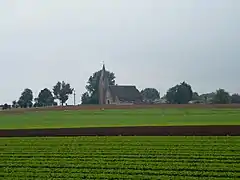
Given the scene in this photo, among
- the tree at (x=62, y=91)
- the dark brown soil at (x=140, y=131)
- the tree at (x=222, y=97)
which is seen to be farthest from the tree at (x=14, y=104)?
the dark brown soil at (x=140, y=131)

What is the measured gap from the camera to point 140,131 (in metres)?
22.7

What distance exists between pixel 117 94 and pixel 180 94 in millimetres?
15596

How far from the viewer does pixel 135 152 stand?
15938 mm

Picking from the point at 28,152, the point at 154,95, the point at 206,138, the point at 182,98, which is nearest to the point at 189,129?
the point at 206,138

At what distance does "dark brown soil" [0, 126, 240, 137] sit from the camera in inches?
839

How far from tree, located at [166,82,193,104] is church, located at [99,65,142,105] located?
10.2 meters

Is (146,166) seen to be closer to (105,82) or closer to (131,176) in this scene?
(131,176)

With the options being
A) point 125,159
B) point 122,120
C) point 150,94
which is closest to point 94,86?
point 150,94

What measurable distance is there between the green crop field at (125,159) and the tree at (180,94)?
6488 centimetres

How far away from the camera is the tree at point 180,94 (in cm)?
8412

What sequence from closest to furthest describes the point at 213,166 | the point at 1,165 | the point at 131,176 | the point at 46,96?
1. the point at 131,176
2. the point at 213,166
3. the point at 1,165
4. the point at 46,96

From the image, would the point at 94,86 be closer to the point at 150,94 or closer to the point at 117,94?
the point at 117,94

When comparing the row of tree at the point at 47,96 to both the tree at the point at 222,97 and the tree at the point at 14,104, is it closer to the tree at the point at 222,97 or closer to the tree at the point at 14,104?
the tree at the point at 14,104

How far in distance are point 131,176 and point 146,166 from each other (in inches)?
53.6
